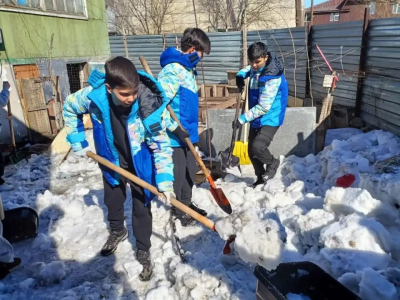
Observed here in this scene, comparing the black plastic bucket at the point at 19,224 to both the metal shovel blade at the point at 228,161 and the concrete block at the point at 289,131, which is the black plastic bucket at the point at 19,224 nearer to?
the metal shovel blade at the point at 228,161

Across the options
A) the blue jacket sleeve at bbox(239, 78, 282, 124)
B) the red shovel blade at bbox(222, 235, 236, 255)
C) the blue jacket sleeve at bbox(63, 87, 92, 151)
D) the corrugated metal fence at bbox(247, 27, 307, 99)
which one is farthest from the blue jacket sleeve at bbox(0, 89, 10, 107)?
the corrugated metal fence at bbox(247, 27, 307, 99)

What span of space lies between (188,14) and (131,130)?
25081 mm

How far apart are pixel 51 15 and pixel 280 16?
19.5 meters

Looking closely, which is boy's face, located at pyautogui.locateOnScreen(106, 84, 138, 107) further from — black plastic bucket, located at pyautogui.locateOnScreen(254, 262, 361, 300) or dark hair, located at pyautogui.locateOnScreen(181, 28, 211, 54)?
black plastic bucket, located at pyautogui.locateOnScreen(254, 262, 361, 300)

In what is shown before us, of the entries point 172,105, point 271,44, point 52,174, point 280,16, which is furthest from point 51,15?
point 280,16

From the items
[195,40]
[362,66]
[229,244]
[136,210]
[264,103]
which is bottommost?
[229,244]

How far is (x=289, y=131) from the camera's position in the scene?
5.58 m

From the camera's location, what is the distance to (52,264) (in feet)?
10.1

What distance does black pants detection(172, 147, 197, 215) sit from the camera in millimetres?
3545

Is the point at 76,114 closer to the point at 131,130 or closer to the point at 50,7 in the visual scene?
the point at 131,130

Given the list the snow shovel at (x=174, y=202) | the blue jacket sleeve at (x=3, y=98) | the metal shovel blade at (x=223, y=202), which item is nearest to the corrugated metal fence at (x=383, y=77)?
the metal shovel blade at (x=223, y=202)

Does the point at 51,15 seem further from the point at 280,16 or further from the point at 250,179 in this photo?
the point at 280,16

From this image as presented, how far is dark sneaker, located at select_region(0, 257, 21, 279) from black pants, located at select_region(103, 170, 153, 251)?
3.13 ft

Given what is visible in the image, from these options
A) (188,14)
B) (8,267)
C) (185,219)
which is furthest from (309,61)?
(188,14)
